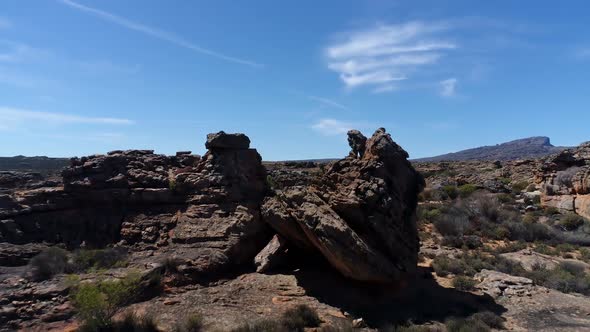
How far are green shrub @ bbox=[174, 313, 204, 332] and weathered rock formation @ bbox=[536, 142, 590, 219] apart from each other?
81.2 feet

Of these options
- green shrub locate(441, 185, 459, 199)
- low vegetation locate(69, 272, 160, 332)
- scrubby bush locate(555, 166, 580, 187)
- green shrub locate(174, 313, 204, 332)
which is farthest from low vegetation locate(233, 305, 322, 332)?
green shrub locate(441, 185, 459, 199)

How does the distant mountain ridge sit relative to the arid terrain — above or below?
above

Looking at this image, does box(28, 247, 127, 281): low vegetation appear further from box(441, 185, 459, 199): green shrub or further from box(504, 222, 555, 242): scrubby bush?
box(441, 185, 459, 199): green shrub

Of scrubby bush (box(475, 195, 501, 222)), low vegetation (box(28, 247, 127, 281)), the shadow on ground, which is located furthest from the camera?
scrubby bush (box(475, 195, 501, 222))

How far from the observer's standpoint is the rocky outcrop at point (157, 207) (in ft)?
47.4

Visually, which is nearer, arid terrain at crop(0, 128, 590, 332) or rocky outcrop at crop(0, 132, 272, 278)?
arid terrain at crop(0, 128, 590, 332)

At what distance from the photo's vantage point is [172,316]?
1134cm

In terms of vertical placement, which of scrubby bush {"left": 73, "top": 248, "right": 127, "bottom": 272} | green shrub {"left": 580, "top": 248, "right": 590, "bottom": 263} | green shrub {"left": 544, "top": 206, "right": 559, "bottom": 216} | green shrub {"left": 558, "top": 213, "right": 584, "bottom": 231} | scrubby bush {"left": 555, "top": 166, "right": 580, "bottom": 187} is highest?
scrubby bush {"left": 555, "top": 166, "right": 580, "bottom": 187}

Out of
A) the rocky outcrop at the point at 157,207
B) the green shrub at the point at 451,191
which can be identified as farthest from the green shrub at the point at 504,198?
the rocky outcrop at the point at 157,207

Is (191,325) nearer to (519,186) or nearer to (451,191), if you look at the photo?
(451,191)

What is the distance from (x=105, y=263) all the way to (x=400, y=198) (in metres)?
9.33

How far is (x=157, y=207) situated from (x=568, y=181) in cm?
2689

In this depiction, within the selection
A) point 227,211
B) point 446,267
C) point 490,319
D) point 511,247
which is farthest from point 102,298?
point 511,247

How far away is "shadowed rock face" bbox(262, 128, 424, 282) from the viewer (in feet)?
40.5
